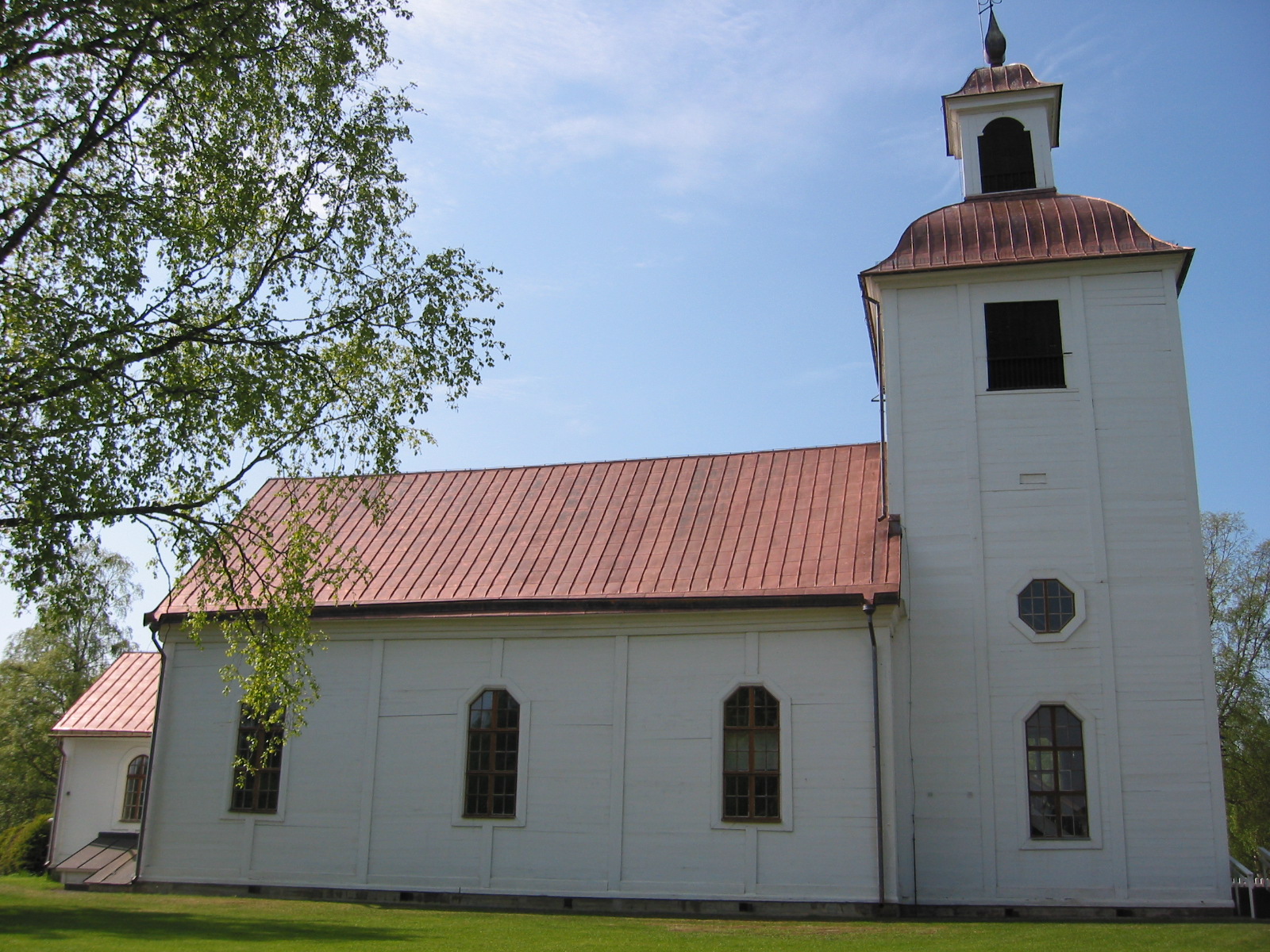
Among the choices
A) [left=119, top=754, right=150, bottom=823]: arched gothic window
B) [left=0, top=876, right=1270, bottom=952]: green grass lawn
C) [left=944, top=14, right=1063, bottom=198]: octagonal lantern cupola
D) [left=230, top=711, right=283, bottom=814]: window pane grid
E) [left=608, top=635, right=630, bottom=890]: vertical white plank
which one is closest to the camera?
[left=0, top=876, right=1270, bottom=952]: green grass lawn

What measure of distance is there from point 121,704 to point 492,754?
555 inches

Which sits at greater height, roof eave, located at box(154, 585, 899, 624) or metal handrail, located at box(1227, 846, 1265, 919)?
roof eave, located at box(154, 585, 899, 624)

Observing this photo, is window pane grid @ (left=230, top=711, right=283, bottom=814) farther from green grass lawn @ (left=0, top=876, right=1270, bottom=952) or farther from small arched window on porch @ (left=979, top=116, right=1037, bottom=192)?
small arched window on porch @ (left=979, top=116, right=1037, bottom=192)

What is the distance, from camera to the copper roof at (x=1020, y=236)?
68.2 feet

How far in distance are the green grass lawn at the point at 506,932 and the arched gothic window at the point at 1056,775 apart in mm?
2346

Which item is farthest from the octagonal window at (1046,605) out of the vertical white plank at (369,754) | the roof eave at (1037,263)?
the vertical white plank at (369,754)

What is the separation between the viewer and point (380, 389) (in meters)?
16.3

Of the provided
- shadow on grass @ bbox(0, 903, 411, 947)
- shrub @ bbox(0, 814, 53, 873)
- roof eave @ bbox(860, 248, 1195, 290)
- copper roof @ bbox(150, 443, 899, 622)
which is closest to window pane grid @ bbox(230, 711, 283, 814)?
copper roof @ bbox(150, 443, 899, 622)

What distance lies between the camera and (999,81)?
2392cm

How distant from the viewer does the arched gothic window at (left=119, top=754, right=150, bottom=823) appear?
27578 mm

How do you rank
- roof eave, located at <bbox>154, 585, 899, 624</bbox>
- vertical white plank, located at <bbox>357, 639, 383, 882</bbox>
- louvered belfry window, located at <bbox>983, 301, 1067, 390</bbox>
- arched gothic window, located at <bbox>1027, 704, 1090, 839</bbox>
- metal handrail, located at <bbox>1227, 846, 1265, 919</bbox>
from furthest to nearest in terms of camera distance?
louvered belfry window, located at <bbox>983, 301, 1067, 390</bbox>
vertical white plank, located at <bbox>357, 639, 383, 882</bbox>
roof eave, located at <bbox>154, 585, 899, 624</bbox>
arched gothic window, located at <bbox>1027, 704, 1090, 839</bbox>
metal handrail, located at <bbox>1227, 846, 1265, 919</bbox>

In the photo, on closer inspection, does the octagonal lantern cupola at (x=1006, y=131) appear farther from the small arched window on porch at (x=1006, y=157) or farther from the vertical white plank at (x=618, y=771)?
the vertical white plank at (x=618, y=771)

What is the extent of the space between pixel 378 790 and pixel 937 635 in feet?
34.6

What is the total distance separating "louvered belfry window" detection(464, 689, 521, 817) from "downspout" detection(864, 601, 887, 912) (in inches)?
250
